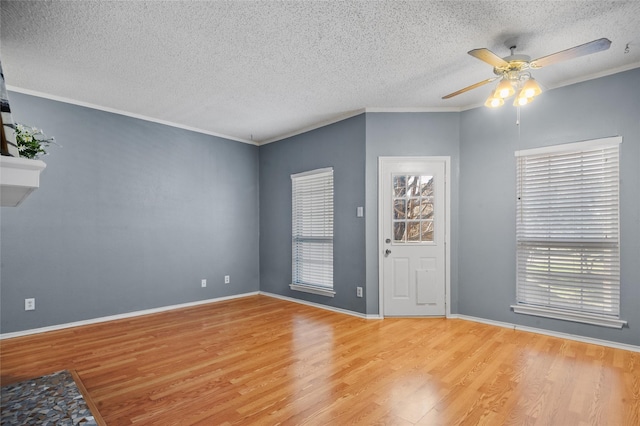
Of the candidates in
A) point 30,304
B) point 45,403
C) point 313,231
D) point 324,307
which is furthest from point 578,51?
point 30,304

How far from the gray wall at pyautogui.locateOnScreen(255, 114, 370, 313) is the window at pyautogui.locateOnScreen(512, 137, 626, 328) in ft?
6.28

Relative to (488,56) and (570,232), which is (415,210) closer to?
(570,232)

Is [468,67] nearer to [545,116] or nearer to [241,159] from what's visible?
[545,116]

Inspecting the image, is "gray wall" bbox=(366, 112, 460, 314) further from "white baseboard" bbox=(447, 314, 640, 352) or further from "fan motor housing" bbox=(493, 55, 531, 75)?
"fan motor housing" bbox=(493, 55, 531, 75)

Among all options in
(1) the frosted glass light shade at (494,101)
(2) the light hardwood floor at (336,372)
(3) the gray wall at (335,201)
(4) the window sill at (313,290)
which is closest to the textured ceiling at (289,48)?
(1) the frosted glass light shade at (494,101)

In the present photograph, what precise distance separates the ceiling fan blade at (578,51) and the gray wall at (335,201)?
2317 millimetres

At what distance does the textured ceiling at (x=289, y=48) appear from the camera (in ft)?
8.13

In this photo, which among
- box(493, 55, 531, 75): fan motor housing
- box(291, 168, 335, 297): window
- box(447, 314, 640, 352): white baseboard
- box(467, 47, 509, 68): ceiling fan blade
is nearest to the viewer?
box(467, 47, 509, 68): ceiling fan blade

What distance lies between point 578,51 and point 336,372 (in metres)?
2.98

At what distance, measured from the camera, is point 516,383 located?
2584 millimetres

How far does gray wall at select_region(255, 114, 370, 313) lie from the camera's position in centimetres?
467

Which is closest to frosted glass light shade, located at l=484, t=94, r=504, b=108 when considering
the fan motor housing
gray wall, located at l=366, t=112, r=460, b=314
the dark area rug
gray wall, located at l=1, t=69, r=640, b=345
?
the fan motor housing

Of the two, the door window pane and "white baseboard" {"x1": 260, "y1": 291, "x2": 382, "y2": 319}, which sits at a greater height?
the door window pane

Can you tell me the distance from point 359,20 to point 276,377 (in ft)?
9.33
